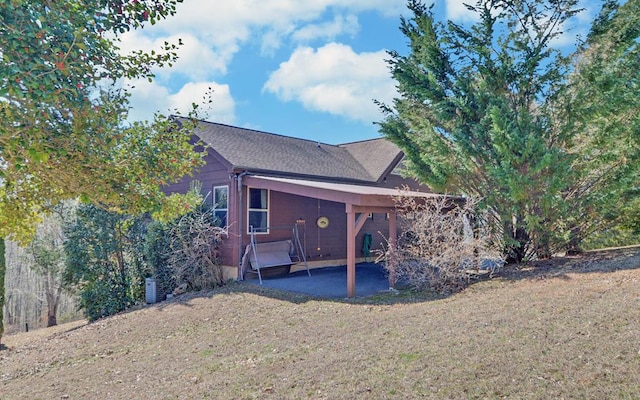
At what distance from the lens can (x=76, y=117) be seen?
4.22m

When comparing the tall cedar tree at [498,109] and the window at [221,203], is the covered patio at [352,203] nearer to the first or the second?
the tall cedar tree at [498,109]

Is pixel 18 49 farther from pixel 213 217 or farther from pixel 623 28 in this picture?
pixel 623 28

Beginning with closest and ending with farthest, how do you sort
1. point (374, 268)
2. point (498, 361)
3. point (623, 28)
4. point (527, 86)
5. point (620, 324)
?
point (498, 361) → point (620, 324) → point (623, 28) → point (527, 86) → point (374, 268)

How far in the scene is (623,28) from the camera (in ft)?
28.6

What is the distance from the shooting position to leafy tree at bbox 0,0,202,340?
11.8ft

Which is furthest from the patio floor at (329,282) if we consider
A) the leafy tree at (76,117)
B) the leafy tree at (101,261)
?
the leafy tree at (76,117)

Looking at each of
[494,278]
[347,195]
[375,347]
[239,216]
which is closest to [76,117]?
[375,347]

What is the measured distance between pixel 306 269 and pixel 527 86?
7.76 m

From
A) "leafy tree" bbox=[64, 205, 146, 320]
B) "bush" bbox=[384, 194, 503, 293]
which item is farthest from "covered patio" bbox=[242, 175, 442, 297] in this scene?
"leafy tree" bbox=[64, 205, 146, 320]

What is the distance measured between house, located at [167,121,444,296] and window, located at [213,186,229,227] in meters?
0.03

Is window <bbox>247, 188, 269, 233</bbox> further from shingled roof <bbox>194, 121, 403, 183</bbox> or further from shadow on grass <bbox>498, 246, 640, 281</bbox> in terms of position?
shadow on grass <bbox>498, 246, 640, 281</bbox>

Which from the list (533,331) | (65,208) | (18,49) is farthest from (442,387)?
(65,208)

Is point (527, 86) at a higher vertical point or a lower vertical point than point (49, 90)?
higher

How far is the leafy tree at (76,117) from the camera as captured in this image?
3.59m
